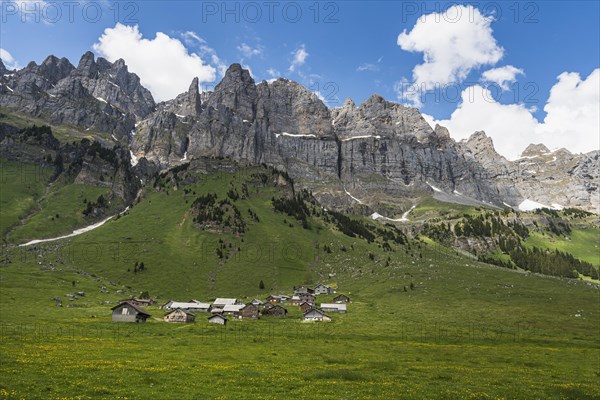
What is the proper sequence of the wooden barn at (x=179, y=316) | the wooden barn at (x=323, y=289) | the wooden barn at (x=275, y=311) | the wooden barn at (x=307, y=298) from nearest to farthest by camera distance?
the wooden barn at (x=179, y=316), the wooden barn at (x=275, y=311), the wooden barn at (x=307, y=298), the wooden barn at (x=323, y=289)

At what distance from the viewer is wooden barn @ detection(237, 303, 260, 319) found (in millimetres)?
112244

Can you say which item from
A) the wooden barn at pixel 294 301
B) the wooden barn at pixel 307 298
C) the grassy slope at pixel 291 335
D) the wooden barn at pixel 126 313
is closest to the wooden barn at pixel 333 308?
the grassy slope at pixel 291 335

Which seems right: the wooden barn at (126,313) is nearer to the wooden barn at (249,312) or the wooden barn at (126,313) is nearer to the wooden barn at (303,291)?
the wooden barn at (249,312)

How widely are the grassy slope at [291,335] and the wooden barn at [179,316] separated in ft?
33.0

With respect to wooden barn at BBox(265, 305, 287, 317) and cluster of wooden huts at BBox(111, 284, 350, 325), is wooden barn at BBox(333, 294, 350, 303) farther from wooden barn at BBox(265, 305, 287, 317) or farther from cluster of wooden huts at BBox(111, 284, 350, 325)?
wooden barn at BBox(265, 305, 287, 317)

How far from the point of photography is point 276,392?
102ft

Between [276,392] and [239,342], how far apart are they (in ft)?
111

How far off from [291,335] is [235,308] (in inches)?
1733

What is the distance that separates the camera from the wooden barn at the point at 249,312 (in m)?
112

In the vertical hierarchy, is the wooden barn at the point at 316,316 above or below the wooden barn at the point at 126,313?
below

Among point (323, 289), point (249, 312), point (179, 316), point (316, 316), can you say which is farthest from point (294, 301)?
point (179, 316)

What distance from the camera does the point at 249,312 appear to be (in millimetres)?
113438

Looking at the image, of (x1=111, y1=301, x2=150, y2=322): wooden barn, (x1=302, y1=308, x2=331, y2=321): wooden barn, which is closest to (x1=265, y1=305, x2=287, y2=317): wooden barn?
(x1=302, y1=308, x2=331, y2=321): wooden barn

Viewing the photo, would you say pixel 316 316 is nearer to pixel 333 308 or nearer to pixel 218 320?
pixel 333 308
